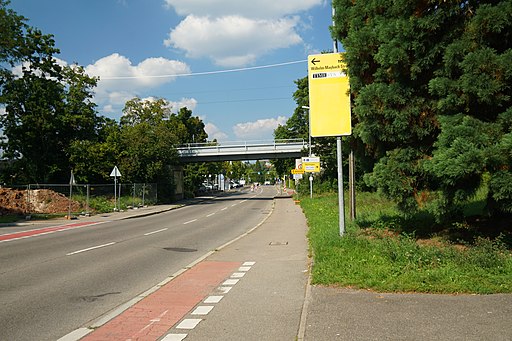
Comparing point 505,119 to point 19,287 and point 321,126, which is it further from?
point 19,287

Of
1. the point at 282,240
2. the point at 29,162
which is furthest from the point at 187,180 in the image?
the point at 282,240

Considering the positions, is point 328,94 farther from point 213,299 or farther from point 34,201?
point 34,201

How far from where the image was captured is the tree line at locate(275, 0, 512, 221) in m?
7.43

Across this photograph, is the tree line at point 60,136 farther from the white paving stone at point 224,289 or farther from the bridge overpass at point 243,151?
the white paving stone at point 224,289

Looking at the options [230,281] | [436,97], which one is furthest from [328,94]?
[230,281]

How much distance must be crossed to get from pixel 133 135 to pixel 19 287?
38.6 meters

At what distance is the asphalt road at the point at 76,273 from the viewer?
238 inches

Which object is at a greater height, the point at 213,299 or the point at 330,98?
the point at 330,98

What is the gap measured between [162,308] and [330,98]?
7165mm

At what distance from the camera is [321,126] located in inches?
446

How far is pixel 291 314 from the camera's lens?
19.4ft


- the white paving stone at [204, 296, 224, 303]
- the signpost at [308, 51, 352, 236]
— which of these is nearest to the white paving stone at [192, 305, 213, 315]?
the white paving stone at [204, 296, 224, 303]

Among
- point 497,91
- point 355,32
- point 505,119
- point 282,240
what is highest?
point 355,32

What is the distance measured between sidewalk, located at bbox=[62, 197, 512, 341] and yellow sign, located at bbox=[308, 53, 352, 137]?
4.50 metres
